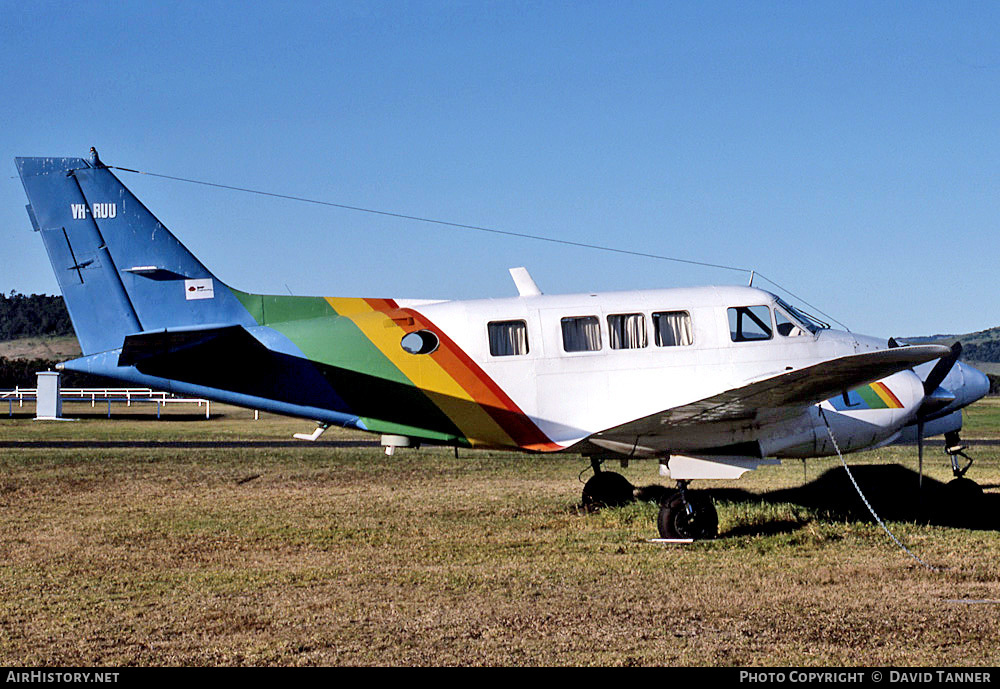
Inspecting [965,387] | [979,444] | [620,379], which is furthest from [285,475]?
[979,444]

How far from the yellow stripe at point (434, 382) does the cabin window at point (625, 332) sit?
6.25 ft

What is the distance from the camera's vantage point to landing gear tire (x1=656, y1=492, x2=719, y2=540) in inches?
475

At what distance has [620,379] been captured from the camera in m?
12.4

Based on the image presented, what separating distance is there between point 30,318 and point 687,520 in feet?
567

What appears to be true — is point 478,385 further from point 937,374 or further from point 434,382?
point 937,374

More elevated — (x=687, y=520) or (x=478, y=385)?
(x=478, y=385)

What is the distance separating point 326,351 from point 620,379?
383 centimetres

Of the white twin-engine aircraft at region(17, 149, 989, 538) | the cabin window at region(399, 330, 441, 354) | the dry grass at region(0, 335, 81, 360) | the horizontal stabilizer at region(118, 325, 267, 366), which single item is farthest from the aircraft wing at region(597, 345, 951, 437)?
the dry grass at region(0, 335, 81, 360)

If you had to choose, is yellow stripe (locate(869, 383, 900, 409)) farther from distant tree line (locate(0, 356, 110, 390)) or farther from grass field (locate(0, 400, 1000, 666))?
distant tree line (locate(0, 356, 110, 390))

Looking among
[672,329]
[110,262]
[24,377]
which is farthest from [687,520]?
[24,377]

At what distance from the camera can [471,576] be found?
33.1 ft

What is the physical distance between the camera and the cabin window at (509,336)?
40.7ft

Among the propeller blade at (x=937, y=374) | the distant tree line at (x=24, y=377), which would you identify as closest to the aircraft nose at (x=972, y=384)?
the propeller blade at (x=937, y=374)

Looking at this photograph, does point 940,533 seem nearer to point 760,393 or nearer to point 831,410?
point 831,410
